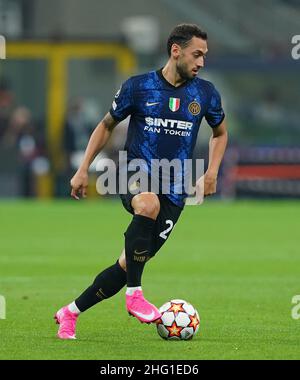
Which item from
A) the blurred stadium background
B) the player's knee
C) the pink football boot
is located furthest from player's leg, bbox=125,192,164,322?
the blurred stadium background

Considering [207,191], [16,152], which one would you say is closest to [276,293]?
[207,191]

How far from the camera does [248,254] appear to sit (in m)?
17.9

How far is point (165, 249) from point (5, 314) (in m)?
7.73

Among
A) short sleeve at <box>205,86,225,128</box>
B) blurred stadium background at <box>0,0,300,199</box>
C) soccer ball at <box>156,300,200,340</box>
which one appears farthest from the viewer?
blurred stadium background at <box>0,0,300,199</box>

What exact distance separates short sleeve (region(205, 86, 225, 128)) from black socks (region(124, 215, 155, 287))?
3.24 feet

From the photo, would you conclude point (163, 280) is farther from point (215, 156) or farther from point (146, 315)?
point (146, 315)

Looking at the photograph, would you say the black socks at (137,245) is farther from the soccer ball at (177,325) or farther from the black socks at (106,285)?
the soccer ball at (177,325)

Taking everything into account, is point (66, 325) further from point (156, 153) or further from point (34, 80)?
point (34, 80)

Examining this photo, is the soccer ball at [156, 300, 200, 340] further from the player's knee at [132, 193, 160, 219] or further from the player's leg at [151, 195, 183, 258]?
the player's knee at [132, 193, 160, 219]

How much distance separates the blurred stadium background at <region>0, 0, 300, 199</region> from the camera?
30.3 metres

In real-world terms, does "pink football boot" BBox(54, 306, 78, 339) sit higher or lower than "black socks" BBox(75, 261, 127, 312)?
lower

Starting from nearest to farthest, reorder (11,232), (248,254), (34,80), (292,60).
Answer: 1. (248,254)
2. (11,232)
3. (292,60)
4. (34,80)

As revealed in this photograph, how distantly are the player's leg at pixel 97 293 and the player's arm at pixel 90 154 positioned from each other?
0.62 m

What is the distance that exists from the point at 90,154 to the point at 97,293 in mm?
1025
